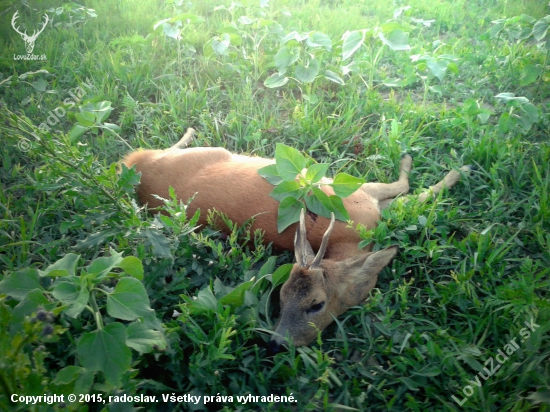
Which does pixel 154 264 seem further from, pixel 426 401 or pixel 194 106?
pixel 194 106

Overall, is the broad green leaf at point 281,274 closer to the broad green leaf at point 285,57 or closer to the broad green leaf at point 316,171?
the broad green leaf at point 316,171

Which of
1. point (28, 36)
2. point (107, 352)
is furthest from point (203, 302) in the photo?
point (28, 36)

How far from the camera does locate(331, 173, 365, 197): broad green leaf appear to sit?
297 cm

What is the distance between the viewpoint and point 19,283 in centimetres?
206

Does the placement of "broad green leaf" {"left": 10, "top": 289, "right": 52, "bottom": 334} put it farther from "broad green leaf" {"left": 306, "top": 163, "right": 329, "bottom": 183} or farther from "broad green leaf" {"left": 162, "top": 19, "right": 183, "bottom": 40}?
"broad green leaf" {"left": 162, "top": 19, "right": 183, "bottom": 40}

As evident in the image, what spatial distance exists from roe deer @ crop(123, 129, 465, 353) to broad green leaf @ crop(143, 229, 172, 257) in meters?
0.48

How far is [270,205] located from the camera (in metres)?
3.25

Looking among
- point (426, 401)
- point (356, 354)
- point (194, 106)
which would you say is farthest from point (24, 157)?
point (426, 401)

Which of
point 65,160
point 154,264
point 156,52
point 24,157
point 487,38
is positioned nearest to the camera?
point 65,160

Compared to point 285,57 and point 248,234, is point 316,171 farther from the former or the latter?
point 285,57

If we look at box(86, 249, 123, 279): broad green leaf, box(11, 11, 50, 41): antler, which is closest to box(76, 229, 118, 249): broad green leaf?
box(86, 249, 123, 279): broad green leaf

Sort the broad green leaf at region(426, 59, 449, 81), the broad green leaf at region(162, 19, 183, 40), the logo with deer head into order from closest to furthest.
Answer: the broad green leaf at region(426, 59, 449, 81), the broad green leaf at region(162, 19, 183, 40), the logo with deer head

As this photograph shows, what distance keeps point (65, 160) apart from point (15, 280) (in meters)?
0.83

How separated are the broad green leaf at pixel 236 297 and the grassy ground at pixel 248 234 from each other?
0.04 ft
